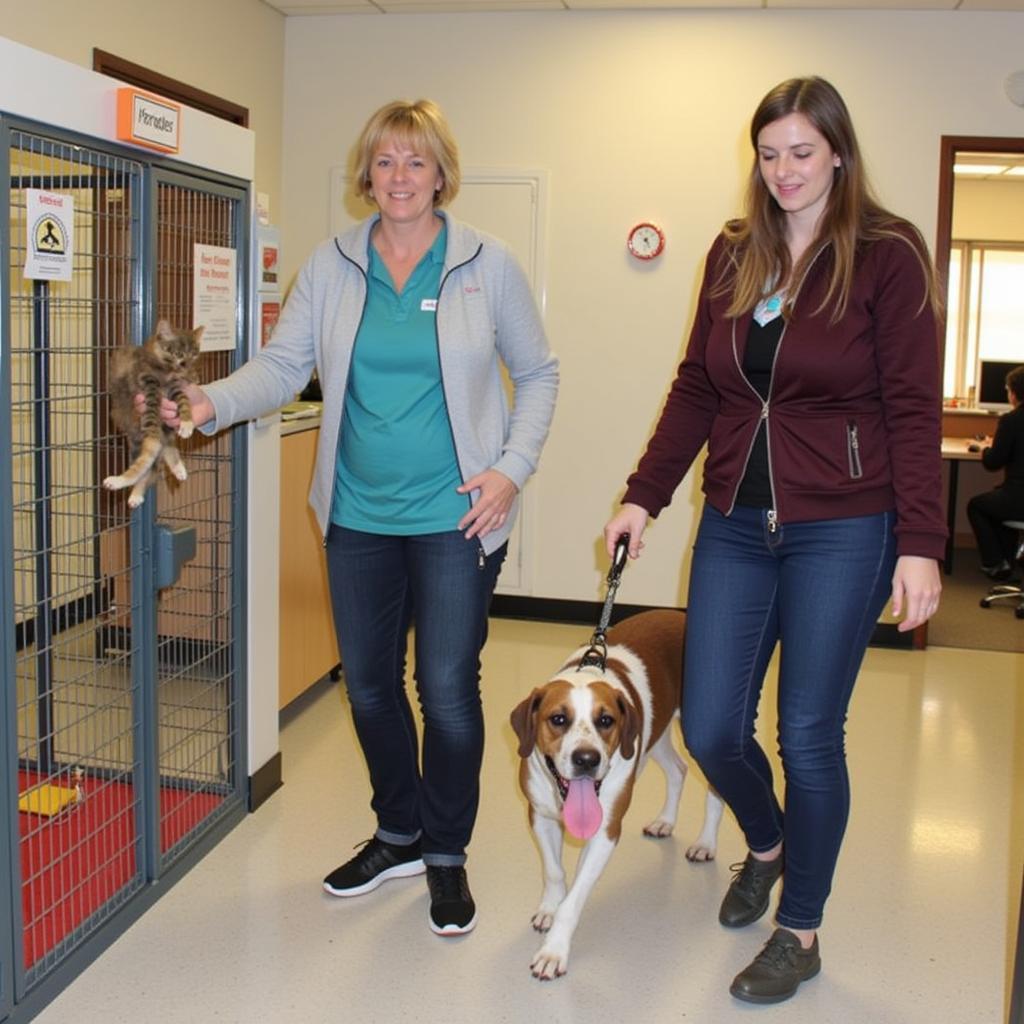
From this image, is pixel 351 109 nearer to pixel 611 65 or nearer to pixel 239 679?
pixel 611 65

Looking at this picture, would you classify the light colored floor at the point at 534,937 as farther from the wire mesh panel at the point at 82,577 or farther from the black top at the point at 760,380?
the black top at the point at 760,380

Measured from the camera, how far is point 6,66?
2.11 metres

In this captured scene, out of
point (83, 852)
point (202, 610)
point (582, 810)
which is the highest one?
point (202, 610)

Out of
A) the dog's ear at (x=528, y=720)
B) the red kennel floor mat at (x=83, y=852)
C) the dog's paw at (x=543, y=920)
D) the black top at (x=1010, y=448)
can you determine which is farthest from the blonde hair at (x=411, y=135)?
the black top at (x=1010, y=448)

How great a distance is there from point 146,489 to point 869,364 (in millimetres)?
1521

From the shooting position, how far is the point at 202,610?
10.4ft

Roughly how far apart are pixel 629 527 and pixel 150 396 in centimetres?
102

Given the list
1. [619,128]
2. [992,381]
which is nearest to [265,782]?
[619,128]

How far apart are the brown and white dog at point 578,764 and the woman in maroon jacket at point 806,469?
0.64 feet

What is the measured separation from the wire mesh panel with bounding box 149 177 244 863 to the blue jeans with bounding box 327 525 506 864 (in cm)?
53

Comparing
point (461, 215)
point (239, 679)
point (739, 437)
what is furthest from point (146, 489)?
point (461, 215)

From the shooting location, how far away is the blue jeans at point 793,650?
2.26 metres

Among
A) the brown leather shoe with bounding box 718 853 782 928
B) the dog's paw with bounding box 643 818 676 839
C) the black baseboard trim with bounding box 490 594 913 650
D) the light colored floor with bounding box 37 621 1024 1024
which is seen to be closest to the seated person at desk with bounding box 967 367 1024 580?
the black baseboard trim with bounding box 490 594 913 650

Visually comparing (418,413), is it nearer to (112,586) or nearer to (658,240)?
(112,586)
